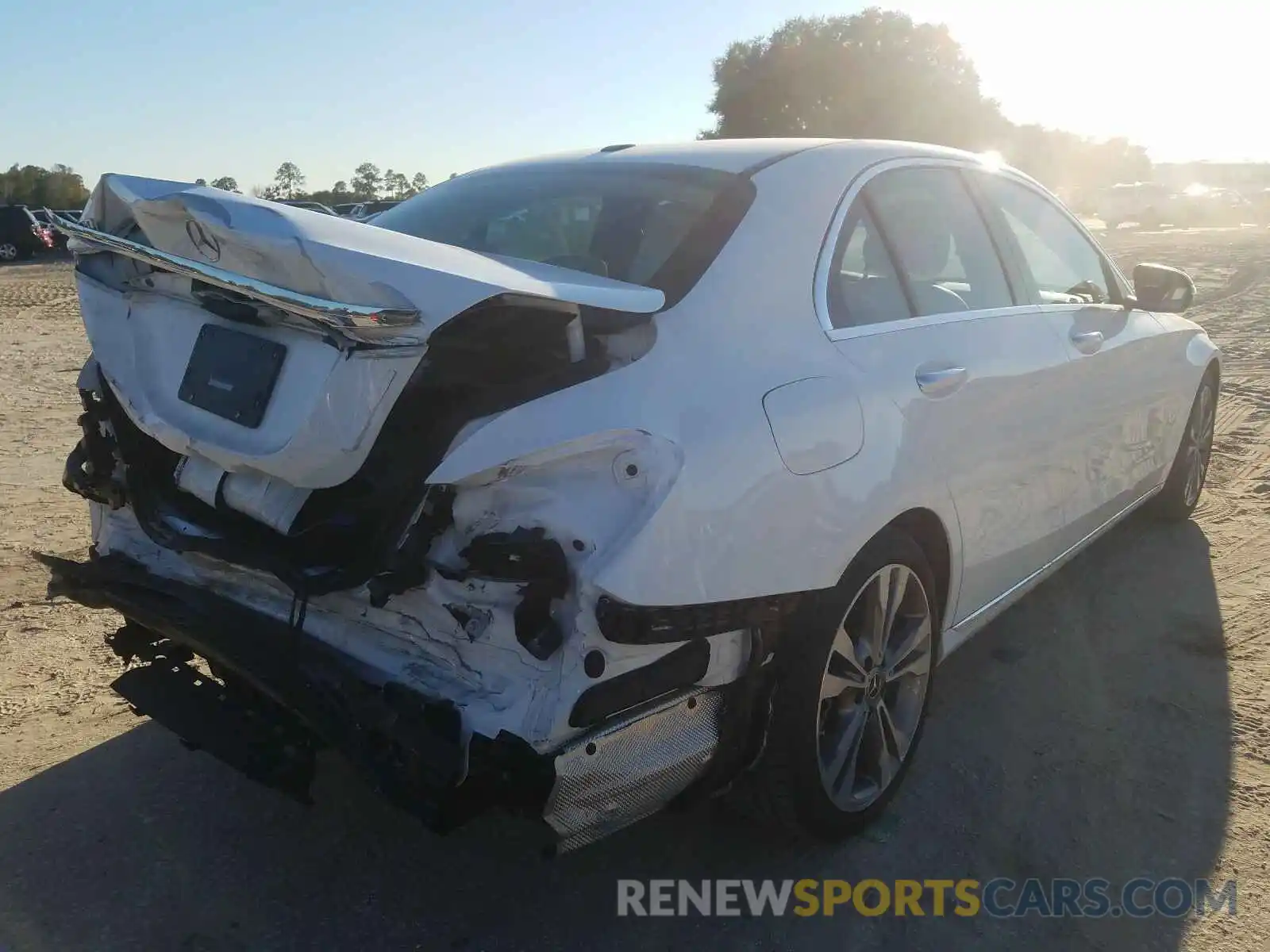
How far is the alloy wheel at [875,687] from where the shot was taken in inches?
105

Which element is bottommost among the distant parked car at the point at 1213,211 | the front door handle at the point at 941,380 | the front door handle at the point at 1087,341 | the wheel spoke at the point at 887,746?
the distant parked car at the point at 1213,211

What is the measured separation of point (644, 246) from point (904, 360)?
2.48 ft

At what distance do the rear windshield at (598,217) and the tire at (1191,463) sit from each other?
3.47 metres

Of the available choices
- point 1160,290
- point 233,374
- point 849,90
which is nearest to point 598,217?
point 233,374

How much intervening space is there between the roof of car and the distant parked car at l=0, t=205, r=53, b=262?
95.8ft

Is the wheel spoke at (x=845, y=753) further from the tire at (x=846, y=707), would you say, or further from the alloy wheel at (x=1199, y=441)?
the alloy wheel at (x=1199, y=441)

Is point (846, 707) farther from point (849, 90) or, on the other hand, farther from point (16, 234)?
point (849, 90)

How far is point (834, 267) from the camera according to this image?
8.99 ft

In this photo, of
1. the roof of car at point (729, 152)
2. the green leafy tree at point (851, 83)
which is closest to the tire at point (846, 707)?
the roof of car at point (729, 152)

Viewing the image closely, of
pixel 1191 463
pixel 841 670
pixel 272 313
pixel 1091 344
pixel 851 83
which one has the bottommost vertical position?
pixel 1191 463

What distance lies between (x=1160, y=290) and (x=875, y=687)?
8.81 ft

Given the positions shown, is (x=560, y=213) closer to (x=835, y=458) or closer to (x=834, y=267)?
(x=834, y=267)

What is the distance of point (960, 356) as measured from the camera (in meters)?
3.01
